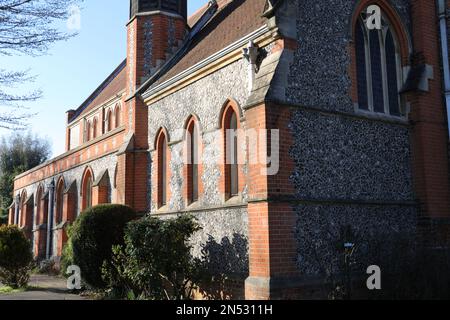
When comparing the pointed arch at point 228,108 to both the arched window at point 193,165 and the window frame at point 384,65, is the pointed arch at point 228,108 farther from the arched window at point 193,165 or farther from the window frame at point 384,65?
the window frame at point 384,65

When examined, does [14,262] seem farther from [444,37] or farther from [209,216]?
[444,37]

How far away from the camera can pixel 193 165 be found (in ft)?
46.1

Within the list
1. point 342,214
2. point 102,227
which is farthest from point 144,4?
point 342,214

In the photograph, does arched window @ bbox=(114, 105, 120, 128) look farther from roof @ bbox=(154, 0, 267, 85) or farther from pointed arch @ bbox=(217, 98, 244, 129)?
pointed arch @ bbox=(217, 98, 244, 129)

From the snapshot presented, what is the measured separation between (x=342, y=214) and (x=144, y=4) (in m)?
11.7

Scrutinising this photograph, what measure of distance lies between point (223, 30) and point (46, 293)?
10012mm

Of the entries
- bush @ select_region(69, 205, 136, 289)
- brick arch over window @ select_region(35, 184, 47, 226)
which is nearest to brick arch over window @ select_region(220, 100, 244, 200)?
bush @ select_region(69, 205, 136, 289)

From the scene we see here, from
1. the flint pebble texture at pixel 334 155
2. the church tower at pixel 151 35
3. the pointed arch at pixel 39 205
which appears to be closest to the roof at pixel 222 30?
the church tower at pixel 151 35

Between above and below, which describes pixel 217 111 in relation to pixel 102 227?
above

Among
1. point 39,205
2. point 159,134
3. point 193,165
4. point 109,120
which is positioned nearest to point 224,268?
point 193,165

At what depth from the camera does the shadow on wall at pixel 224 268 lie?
36.6 feet

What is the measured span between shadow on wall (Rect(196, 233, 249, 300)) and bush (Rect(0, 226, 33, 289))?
788 centimetres

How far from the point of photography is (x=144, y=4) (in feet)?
59.7

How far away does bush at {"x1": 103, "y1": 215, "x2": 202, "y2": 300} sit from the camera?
37.4 ft
